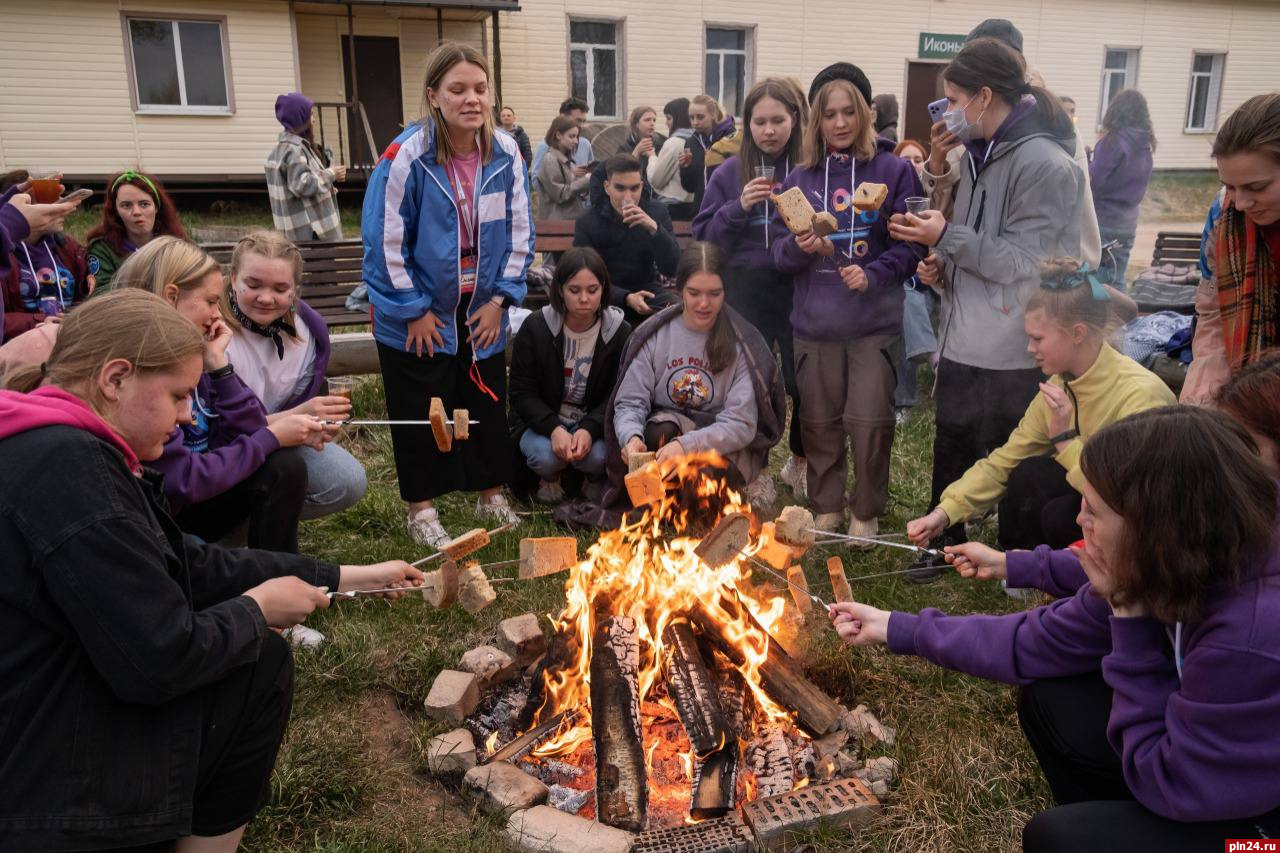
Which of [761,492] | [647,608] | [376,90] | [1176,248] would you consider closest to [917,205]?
[761,492]

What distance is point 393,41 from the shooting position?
1748 centimetres

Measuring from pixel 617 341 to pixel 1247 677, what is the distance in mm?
3748

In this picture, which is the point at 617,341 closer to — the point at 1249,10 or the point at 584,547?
the point at 584,547

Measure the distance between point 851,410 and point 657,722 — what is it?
6.66ft

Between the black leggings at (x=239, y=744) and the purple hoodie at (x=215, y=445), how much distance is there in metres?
1.23

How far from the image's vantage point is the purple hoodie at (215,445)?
3.43 meters

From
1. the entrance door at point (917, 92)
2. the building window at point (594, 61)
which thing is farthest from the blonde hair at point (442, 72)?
the entrance door at point (917, 92)

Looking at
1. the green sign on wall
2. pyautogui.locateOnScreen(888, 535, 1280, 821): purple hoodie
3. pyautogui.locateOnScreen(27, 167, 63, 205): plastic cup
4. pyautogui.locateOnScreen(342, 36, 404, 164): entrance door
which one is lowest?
pyautogui.locateOnScreen(888, 535, 1280, 821): purple hoodie

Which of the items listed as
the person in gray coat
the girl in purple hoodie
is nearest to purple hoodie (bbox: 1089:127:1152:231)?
the person in gray coat

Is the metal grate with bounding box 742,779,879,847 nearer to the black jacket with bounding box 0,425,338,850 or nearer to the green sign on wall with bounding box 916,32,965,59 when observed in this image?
the black jacket with bounding box 0,425,338,850

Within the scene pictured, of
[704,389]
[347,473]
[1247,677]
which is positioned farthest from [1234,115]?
[347,473]

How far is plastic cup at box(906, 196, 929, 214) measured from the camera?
167 inches

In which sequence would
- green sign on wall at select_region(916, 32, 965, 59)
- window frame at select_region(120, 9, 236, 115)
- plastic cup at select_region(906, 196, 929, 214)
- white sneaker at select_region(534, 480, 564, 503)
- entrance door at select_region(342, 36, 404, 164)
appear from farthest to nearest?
green sign on wall at select_region(916, 32, 965, 59) < entrance door at select_region(342, 36, 404, 164) < window frame at select_region(120, 9, 236, 115) < white sneaker at select_region(534, 480, 564, 503) < plastic cup at select_region(906, 196, 929, 214)

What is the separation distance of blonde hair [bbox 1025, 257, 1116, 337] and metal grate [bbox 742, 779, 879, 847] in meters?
1.97
